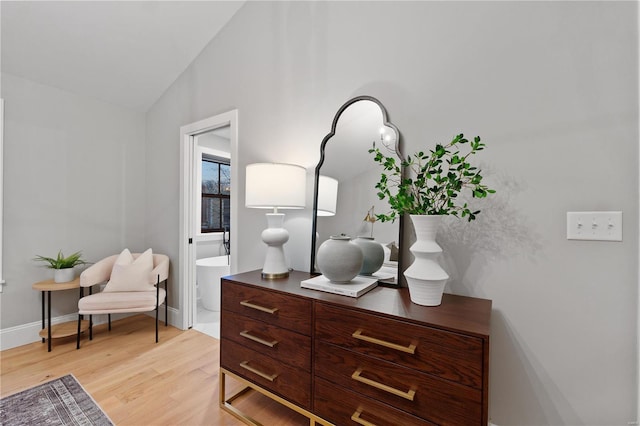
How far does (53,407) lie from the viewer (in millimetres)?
1732

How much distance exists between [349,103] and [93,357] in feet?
8.85

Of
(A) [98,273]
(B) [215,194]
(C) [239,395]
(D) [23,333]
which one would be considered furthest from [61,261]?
(B) [215,194]

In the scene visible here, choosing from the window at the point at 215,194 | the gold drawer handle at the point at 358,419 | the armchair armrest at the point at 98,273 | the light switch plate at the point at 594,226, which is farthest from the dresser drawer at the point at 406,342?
the window at the point at 215,194

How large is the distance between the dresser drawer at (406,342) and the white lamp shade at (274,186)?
73 cm

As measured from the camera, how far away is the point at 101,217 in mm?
3043

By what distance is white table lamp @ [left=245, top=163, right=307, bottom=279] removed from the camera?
1.85 meters

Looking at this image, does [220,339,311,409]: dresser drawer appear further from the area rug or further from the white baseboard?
the white baseboard

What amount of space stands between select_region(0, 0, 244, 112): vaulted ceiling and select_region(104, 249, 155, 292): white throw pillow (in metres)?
1.71

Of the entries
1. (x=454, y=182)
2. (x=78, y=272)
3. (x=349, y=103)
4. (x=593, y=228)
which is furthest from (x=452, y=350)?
(x=78, y=272)

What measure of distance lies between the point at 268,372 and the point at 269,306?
355mm

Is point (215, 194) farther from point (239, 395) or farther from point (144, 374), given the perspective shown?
point (239, 395)

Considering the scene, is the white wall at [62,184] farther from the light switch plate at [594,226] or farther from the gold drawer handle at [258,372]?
the light switch plate at [594,226]

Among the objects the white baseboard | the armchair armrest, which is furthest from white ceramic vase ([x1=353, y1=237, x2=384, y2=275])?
the white baseboard

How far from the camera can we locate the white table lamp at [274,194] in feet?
6.07
